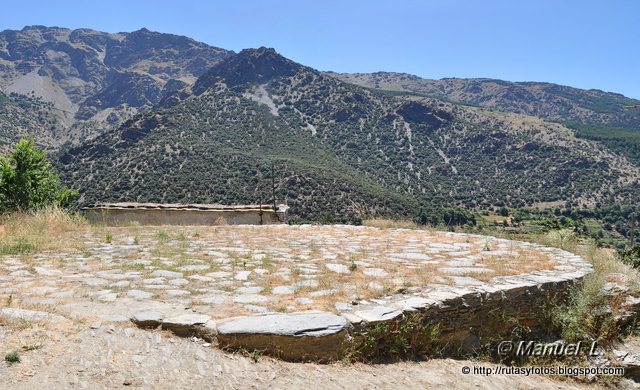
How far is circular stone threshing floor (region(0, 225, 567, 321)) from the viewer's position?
3633mm

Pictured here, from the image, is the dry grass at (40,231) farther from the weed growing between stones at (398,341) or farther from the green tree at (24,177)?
the weed growing between stones at (398,341)

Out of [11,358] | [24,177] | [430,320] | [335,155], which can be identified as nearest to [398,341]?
[430,320]

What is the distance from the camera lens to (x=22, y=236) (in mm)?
6164

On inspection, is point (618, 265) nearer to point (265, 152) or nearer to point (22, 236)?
point (22, 236)

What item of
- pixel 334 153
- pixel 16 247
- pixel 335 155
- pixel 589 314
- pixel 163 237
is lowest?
pixel 589 314

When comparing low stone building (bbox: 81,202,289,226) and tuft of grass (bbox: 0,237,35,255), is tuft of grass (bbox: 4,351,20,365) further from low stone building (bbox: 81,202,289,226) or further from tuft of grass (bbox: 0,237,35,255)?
low stone building (bbox: 81,202,289,226)

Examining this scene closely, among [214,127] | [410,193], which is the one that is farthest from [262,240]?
[214,127]

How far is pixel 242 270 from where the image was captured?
4852 millimetres

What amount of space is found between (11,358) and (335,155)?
8538 centimetres

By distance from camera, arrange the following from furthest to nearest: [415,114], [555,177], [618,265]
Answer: [415,114], [555,177], [618,265]

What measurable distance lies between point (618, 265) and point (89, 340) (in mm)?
6694

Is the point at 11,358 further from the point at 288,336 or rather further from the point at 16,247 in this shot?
the point at 16,247

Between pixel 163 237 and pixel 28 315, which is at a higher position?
pixel 28 315

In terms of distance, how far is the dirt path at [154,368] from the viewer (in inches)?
98.2
